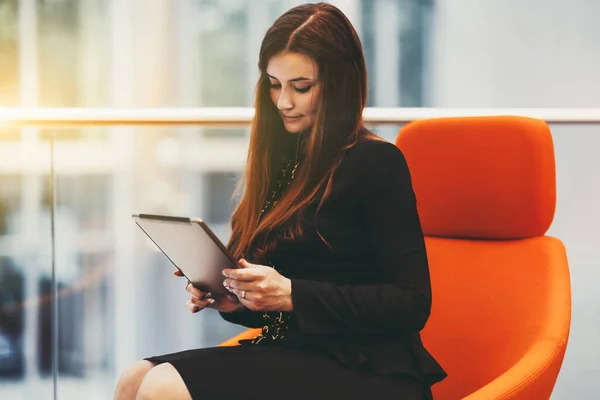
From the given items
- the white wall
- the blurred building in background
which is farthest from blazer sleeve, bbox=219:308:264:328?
the white wall

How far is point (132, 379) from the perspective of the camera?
1.03m

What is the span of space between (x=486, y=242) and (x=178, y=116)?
89cm

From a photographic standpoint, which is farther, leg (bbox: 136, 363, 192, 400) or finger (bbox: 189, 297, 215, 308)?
finger (bbox: 189, 297, 215, 308)

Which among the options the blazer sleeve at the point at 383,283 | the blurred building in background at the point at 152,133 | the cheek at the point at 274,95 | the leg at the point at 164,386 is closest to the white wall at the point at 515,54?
the blurred building in background at the point at 152,133

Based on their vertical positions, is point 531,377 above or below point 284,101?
below

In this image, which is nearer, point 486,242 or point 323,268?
point 323,268

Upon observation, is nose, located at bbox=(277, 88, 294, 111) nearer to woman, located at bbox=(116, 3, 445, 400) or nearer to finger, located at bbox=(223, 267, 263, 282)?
woman, located at bbox=(116, 3, 445, 400)

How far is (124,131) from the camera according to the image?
7.05ft

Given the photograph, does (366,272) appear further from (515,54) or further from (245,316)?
(515,54)

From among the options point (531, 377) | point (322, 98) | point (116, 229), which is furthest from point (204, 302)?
point (116, 229)

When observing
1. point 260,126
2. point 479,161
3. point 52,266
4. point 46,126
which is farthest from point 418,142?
point 52,266

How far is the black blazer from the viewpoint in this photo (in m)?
0.98

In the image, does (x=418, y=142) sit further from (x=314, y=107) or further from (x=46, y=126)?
(x=46, y=126)

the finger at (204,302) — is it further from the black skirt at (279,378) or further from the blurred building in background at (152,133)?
the blurred building in background at (152,133)
